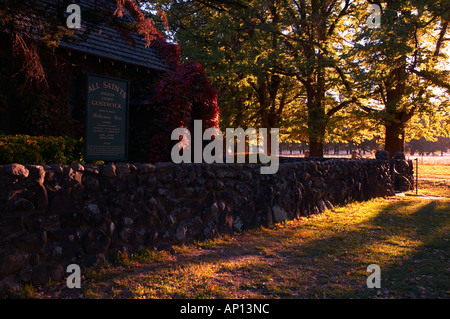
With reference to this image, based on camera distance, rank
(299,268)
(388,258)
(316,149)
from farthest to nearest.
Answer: (316,149) → (388,258) → (299,268)

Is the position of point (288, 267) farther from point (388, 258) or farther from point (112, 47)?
point (112, 47)

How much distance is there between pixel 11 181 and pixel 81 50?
7.12 m

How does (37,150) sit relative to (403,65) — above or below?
below

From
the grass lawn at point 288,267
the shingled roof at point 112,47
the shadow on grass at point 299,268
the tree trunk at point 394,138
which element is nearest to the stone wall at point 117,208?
the grass lawn at point 288,267

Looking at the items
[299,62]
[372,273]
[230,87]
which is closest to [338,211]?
[372,273]

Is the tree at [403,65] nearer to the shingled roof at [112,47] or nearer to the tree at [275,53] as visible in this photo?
the tree at [275,53]

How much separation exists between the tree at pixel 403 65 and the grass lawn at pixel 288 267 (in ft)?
33.6

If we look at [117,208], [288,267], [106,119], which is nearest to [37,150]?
[106,119]

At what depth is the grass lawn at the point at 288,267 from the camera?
4.38 m

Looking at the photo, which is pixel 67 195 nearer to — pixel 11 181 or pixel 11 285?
pixel 11 181

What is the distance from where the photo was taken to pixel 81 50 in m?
10.1

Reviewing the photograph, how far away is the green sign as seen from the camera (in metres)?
7.35

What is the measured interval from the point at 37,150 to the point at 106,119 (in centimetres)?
153

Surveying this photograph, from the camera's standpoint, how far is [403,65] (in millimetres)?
17906
